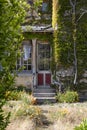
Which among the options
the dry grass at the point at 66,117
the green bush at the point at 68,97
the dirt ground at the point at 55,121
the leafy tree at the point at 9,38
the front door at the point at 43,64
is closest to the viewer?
the leafy tree at the point at 9,38

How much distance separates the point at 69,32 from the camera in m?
21.6

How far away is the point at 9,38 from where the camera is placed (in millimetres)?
4527

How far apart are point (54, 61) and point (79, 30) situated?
8.02 ft

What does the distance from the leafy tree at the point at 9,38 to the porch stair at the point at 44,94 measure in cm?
1513

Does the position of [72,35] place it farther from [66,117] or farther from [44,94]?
[66,117]

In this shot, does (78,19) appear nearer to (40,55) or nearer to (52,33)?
(52,33)

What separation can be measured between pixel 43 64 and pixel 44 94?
2.72 meters

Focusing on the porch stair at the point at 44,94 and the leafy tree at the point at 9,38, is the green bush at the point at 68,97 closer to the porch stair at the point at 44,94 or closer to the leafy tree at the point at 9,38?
the porch stair at the point at 44,94

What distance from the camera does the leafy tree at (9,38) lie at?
14.6ft

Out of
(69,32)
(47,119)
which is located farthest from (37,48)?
(47,119)

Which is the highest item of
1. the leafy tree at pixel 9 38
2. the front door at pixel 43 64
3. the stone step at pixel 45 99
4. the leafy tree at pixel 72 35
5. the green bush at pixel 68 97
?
the leafy tree at pixel 9 38

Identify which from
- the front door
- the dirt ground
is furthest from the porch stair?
the dirt ground

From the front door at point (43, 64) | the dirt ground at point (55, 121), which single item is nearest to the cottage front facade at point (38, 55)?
the front door at point (43, 64)

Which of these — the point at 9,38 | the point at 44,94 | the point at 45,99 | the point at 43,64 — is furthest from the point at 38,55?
the point at 9,38
